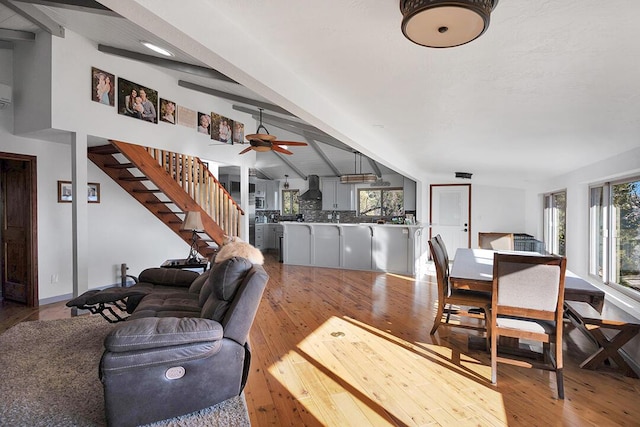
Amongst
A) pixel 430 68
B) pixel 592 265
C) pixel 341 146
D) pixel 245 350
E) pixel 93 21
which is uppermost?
pixel 93 21

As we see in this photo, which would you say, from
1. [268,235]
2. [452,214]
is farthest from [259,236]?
[452,214]

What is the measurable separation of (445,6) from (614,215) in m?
3.87

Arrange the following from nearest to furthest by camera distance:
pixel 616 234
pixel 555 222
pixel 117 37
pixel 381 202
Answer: pixel 616 234 < pixel 117 37 < pixel 555 222 < pixel 381 202

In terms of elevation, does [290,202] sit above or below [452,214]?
above

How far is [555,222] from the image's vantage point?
6.04 m

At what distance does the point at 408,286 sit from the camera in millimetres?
5547

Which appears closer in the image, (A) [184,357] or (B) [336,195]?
(A) [184,357]

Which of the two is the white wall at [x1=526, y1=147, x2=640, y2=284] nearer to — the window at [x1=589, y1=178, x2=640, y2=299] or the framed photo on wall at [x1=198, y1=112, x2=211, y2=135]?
the window at [x1=589, y1=178, x2=640, y2=299]

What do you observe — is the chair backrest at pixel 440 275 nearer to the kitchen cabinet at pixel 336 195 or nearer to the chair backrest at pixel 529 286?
the chair backrest at pixel 529 286

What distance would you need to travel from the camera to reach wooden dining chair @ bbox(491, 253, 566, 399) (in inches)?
93.4

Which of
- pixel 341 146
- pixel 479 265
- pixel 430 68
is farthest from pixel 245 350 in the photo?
pixel 341 146

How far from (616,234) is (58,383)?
5383 mm

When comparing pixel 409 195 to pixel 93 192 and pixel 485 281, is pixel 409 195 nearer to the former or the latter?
pixel 485 281

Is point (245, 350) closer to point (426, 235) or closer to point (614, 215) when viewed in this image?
point (614, 215)
